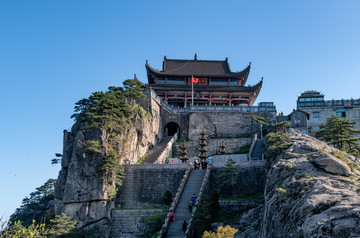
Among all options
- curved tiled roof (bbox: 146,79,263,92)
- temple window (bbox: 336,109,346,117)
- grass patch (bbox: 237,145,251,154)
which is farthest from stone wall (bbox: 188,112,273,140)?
temple window (bbox: 336,109,346,117)

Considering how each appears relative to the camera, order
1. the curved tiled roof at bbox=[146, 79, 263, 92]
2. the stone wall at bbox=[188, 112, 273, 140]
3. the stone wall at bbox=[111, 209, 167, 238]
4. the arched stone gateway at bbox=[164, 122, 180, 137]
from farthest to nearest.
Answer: the curved tiled roof at bbox=[146, 79, 263, 92] → the arched stone gateway at bbox=[164, 122, 180, 137] → the stone wall at bbox=[188, 112, 273, 140] → the stone wall at bbox=[111, 209, 167, 238]

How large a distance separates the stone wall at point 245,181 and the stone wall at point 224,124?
48.0ft

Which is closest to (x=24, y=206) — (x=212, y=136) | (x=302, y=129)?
(x=212, y=136)

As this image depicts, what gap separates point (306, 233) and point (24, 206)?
42.4 meters

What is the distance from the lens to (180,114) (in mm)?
47062

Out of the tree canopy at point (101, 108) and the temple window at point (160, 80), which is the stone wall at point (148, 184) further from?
the temple window at point (160, 80)

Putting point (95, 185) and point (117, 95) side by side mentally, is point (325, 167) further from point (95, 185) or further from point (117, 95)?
point (117, 95)

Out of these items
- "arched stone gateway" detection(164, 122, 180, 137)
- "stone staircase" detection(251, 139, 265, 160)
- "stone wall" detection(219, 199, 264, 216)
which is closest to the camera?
"stone wall" detection(219, 199, 264, 216)

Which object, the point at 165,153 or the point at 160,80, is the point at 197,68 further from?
the point at 165,153

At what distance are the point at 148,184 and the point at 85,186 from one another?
5460 millimetres

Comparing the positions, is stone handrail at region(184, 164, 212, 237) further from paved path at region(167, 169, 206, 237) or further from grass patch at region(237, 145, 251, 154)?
grass patch at region(237, 145, 251, 154)

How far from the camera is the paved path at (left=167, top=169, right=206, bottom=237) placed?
23.6 metres

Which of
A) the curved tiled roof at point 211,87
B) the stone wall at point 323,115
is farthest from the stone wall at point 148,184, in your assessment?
the stone wall at point 323,115

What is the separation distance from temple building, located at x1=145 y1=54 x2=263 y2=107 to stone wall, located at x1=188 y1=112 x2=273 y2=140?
16.9ft
